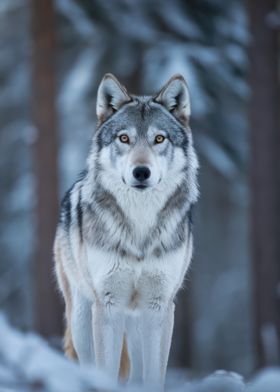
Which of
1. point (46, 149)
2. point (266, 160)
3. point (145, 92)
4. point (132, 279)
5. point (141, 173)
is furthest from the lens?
point (145, 92)

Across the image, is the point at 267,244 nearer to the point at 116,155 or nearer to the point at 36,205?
the point at 36,205

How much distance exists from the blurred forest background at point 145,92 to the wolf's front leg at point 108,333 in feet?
15.7

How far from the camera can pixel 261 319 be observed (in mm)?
12773

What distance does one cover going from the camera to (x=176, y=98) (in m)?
5.73

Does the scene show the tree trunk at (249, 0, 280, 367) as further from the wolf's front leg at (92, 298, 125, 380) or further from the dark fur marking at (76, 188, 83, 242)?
the wolf's front leg at (92, 298, 125, 380)

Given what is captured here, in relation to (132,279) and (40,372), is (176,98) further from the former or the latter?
(40,372)

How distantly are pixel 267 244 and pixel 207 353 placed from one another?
10.6 meters

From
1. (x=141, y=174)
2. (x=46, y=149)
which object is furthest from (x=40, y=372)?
(x=46, y=149)

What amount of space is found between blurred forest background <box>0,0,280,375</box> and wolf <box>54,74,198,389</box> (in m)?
4.29

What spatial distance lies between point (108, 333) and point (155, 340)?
356mm

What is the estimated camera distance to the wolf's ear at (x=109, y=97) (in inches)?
221

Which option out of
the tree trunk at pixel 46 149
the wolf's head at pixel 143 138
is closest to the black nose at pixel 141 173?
the wolf's head at pixel 143 138

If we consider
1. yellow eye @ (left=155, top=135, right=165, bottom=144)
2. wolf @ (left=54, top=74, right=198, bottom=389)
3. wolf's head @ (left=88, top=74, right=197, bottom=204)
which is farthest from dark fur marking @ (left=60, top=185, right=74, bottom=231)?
yellow eye @ (left=155, top=135, right=165, bottom=144)

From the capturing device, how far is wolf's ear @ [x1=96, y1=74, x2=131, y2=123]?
18.4 ft
